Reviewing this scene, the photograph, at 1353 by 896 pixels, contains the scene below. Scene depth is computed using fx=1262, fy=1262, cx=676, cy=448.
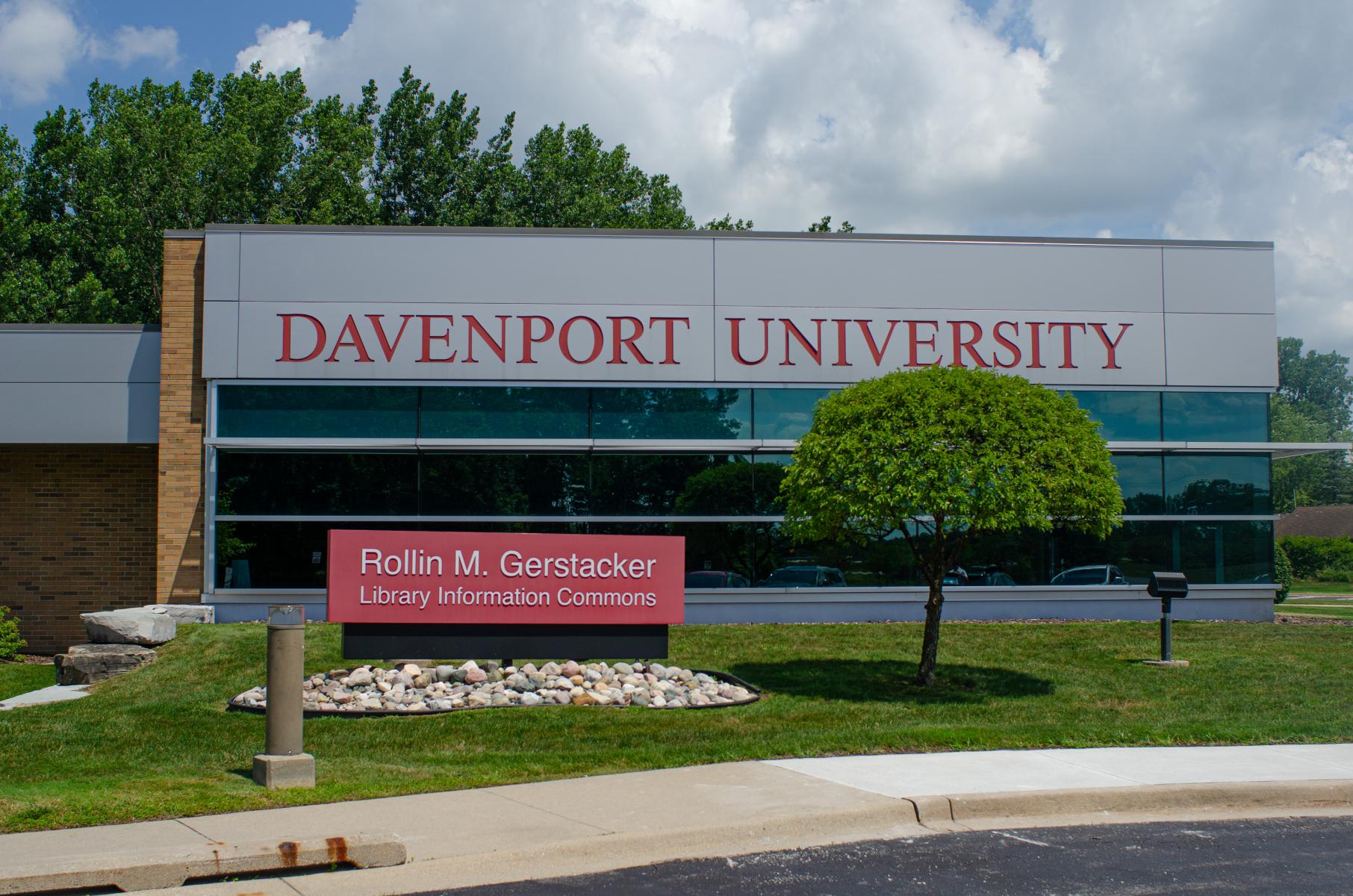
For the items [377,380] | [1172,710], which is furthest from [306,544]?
[1172,710]

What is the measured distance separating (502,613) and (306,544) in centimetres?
753

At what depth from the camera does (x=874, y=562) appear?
20359mm

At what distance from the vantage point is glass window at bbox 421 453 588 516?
19.8m

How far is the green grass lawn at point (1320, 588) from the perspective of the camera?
46.4 meters

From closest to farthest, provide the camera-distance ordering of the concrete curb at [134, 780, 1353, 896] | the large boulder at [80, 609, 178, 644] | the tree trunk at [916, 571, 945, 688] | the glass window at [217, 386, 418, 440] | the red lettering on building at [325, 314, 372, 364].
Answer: the concrete curb at [134, 780, 1353, 896], the tree trunk at [916, 571, 945, 688], the large boulder at [80, 609, 178, 644], the glass window at [217, 386, 418, 440], the red lettering on building at [325, 314, 372, 364]

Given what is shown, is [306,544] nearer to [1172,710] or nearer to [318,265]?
[318,265]

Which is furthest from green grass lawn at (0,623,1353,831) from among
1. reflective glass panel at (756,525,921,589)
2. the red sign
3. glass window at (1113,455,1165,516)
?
glass window at (1113,455,1165,516)

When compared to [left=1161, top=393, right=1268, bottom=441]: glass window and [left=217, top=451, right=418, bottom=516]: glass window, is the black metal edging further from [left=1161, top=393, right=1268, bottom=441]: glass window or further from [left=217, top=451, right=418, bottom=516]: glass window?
[left=1161, top=393, right=1268, bottom=441]: glass window

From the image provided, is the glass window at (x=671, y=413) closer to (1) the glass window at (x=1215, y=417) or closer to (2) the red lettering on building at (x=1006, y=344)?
(2) the red lettering on building at (x=1006, y=344)

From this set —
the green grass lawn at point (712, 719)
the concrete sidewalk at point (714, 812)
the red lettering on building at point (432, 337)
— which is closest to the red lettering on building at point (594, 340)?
the red lettering on building at point (432, 337)

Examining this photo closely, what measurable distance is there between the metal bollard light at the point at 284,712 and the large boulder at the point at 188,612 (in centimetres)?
937

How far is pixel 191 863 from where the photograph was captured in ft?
22.8

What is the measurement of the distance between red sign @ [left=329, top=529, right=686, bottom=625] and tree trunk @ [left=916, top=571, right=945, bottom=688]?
3138 mm

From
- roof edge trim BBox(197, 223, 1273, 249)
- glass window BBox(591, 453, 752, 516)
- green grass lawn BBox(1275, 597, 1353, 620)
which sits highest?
roof edge trim BBox(197, 223, 1273, 249)
